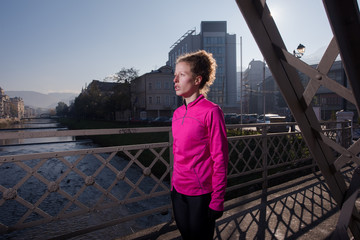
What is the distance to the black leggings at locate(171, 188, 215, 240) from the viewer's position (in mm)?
1725

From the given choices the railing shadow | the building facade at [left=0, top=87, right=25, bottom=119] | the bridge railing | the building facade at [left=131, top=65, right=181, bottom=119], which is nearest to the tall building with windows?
the building facade at [left=131, top=65, right=181, bottom=119]

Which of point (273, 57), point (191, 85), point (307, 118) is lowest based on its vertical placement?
point (307, 118)

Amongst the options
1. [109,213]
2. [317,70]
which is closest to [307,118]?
[317,70]

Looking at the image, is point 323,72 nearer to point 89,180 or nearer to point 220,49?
point 89,180

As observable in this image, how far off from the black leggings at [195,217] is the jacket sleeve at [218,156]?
146 mm

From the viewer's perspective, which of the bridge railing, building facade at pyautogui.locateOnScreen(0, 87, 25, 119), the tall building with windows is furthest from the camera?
building facade at pyautogui.locateOnScreen(0, 87, 25, 119)

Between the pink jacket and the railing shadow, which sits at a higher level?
the pink jacket

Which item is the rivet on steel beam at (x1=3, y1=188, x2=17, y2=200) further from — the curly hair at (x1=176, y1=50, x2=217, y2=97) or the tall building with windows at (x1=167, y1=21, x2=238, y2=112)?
the tall building with windows at (x1=167, y1=21, x2=238, y2=112)

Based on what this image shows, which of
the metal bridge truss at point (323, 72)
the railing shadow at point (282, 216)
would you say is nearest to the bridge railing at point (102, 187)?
the railing shadow at point (282, 216)

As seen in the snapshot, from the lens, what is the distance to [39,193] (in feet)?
28.2

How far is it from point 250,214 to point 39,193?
27.0 feet

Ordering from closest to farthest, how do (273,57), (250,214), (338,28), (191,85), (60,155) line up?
(338,28) → (273,57) → (191,85) → (60,155) → (250,214)

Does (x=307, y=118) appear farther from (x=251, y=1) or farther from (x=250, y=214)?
(x=250, y=214)

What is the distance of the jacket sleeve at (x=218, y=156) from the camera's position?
5.24 feet
